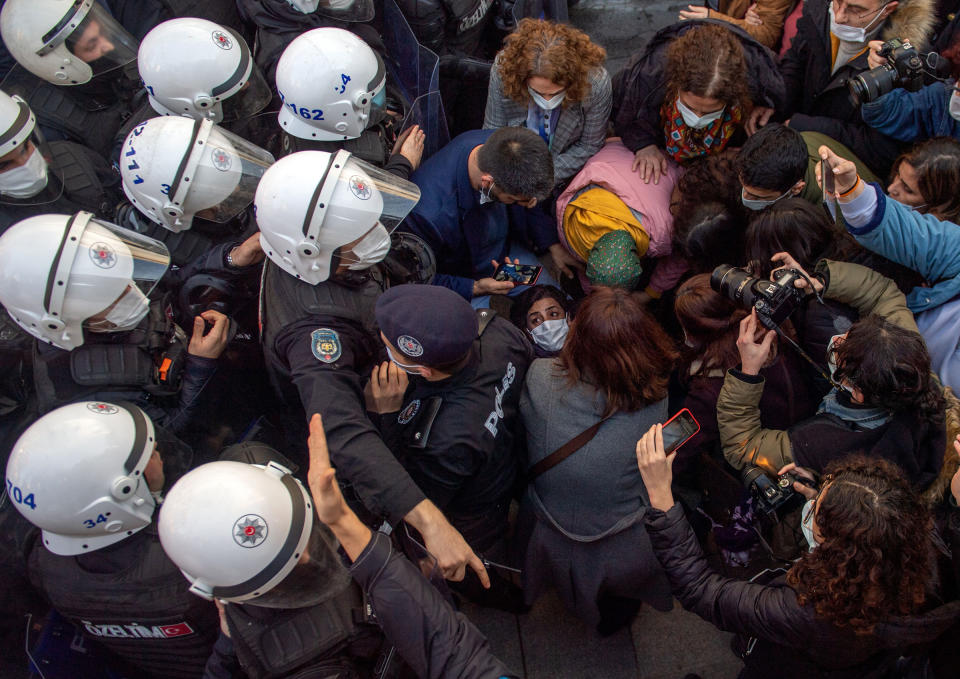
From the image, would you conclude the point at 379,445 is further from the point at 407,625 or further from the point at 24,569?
the point at 24,569

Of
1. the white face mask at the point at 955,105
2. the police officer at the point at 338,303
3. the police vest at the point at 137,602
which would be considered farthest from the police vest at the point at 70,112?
the white face mask at the point at 955,105

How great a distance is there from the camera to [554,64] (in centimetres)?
327

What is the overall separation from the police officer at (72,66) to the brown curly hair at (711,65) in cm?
316

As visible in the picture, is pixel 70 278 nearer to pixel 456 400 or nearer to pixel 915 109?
pixel 456 400

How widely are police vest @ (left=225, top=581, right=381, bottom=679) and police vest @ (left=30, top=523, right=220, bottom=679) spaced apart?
301mm

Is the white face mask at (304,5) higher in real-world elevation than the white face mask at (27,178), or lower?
higher

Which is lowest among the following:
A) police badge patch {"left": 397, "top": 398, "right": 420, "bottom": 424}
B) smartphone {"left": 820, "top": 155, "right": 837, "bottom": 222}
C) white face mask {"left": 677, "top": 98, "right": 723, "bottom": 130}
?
police badge patch {"left": 397, "top": 398, "right": 420, "bottom": 424}

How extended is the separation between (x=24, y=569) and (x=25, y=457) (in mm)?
733

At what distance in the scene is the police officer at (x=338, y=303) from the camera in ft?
7.65

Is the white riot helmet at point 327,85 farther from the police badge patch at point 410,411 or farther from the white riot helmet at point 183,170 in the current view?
the police badge patch at point 410,411

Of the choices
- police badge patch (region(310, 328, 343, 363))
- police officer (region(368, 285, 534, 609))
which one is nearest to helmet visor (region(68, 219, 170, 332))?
police badge patch (region(310, 328, 343, 363))

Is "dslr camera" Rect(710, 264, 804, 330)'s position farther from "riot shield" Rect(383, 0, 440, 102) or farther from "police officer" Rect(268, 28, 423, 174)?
"riot shield" Rect(383, 0, 440, 102)

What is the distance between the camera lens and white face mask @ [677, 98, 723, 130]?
10.3 feet

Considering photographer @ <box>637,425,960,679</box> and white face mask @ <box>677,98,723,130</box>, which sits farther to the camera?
white face mask @ <box>677,98,723,130</box>
